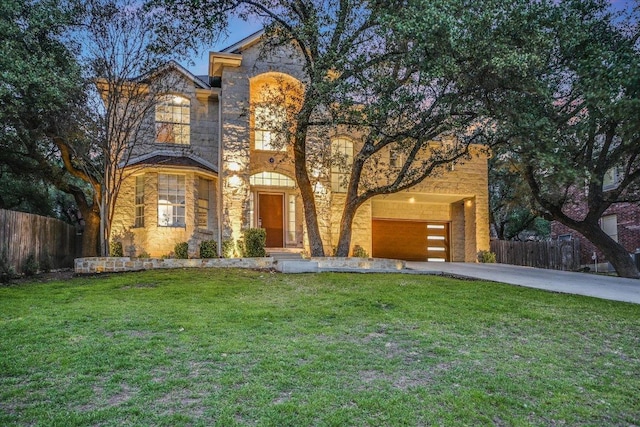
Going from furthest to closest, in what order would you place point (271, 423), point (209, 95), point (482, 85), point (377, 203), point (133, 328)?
point (377, 203) → point (209, 95) → point (482, 85) → point (133, 328) → point (271, 423)

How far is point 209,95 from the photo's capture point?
17.0 meters

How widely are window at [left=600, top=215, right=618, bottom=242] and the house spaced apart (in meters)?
11.2

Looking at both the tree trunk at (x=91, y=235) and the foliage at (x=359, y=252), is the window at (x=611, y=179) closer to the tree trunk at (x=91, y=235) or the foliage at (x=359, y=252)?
the foliage at (x=359, y=252)

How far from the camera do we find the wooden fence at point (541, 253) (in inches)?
791

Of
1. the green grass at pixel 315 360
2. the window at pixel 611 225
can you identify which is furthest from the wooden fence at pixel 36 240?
the window at pixel 611 225

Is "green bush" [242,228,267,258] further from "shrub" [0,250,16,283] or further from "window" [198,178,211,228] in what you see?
"shrub" [0,250,16,283]

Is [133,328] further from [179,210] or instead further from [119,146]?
[179,210]

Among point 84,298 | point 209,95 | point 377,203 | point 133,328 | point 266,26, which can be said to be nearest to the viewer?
point 133,328

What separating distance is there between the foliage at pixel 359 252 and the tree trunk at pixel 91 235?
987cm

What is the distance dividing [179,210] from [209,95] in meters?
4.66

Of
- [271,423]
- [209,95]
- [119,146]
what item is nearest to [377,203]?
[209,95]

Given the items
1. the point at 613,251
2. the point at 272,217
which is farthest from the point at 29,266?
the point at 613,251

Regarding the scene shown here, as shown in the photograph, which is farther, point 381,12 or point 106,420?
point 381,12

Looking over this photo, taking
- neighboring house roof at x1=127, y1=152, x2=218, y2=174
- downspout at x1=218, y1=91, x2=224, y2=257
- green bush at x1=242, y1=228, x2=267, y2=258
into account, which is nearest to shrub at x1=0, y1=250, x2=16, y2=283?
neighboring house roof at x1=127, y1=152, x2=218, y2=174
